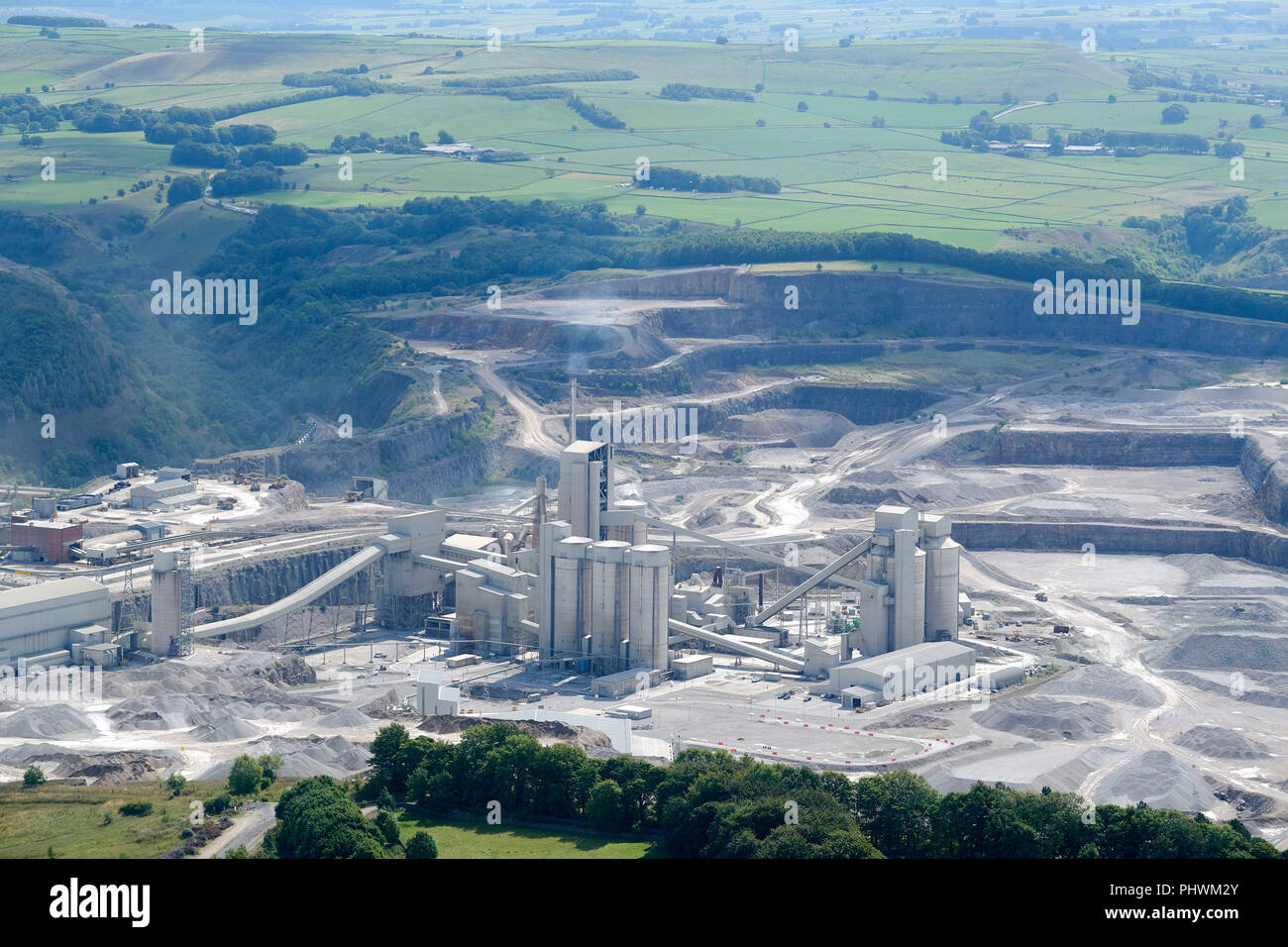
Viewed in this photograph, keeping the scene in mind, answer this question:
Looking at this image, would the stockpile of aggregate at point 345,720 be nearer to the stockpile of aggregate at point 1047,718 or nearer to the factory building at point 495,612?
the factory building at point 495,612

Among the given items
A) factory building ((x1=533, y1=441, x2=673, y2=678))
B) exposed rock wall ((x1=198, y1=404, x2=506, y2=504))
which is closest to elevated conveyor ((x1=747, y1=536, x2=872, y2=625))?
factory building ((x1=533, y1=441, x2=673, y2=678))

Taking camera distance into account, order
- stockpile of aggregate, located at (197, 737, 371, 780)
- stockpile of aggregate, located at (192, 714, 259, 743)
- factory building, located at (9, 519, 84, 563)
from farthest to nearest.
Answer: factory building, located at (9, 519, 84, 563) < stockpile of aggregate, located at (192, 714, 259, 743) < stockpile of aggregate, located at (197, 737, 371, 780)

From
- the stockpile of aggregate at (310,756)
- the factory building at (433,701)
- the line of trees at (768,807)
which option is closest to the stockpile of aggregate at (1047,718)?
the line of trees at (768,807)

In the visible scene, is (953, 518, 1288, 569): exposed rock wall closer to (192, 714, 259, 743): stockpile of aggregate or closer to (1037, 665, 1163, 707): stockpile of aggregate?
(1037, 665, 1163, 707): stockpile of aggregate

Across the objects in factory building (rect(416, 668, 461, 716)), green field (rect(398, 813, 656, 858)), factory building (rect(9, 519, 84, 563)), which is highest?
factory building (rect(9, 519, 84, 563))

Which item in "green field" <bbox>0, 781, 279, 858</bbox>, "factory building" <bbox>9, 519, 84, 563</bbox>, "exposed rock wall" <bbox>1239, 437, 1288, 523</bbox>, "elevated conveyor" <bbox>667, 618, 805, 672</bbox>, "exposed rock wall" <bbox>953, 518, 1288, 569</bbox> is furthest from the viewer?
"exposed rock wall" <bbox>1239, 437, 1288, 523</bbox>
